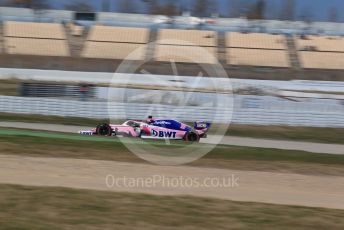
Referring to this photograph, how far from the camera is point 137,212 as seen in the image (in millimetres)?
6586

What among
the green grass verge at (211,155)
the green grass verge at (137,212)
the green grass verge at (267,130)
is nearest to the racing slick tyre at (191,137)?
the green grass verge at (211,155)

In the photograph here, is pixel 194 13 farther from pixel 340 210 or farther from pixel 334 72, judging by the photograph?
pixel 340 210

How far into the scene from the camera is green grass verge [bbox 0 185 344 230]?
Result: 607cm

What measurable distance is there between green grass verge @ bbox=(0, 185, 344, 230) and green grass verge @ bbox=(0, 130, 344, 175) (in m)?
3.77

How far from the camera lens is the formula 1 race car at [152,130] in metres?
17.0

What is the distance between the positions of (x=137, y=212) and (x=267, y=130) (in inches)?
635

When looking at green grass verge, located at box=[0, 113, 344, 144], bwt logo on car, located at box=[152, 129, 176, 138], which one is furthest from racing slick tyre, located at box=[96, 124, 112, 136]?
green grass verge, located at box=[0, 113, 344, 144]

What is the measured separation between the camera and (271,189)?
8.77 meters

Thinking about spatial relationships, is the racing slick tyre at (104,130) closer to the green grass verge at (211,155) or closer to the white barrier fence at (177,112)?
the green grass verge at (211,155)

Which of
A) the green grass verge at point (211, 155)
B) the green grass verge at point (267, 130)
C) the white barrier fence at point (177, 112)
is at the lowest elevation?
the green grass verge at point (267, 130)

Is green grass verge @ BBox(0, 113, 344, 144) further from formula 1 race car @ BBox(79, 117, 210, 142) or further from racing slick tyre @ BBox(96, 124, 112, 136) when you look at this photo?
racing slick tyre @ BBox(96, 124, 112, 136)

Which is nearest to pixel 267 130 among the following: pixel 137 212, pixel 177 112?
pixel 177 112

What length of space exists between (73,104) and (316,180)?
14.2 meters

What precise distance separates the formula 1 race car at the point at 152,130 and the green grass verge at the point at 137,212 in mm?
9380
